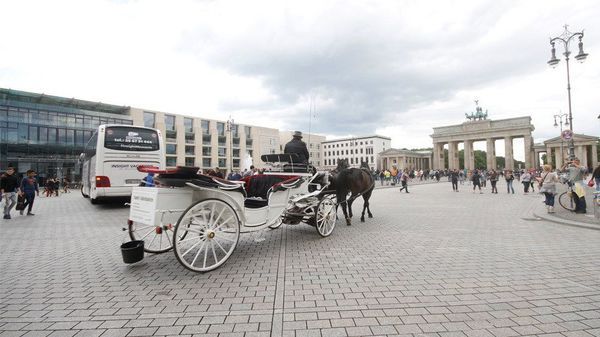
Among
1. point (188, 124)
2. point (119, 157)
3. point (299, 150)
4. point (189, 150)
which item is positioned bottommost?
point (299, 150)

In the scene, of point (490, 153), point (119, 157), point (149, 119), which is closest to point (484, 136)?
point (490, 153)

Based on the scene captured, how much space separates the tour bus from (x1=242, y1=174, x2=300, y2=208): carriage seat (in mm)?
8324

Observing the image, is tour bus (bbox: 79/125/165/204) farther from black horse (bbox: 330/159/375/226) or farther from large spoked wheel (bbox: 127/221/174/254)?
black horse (bbox: 330/159/375/226)

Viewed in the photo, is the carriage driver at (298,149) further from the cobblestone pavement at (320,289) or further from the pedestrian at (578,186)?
the pedestrian at (578,186)

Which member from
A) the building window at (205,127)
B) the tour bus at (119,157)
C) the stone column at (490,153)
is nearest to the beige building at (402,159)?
the stone column at (490,153)

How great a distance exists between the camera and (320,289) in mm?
3660

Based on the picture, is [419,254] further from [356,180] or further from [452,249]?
[356,180]

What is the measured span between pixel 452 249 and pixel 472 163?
85217 millimetres

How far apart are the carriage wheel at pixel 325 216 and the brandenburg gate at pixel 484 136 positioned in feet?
250

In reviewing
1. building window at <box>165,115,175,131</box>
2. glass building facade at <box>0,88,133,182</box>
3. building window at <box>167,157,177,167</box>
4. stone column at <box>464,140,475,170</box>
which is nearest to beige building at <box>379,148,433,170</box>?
stone column at <box>464,140,475,170</box>

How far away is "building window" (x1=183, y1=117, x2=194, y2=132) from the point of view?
235 feet

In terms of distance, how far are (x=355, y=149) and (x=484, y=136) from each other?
5684cm

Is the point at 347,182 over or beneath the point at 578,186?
over

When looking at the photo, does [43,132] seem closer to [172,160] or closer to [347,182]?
[172,160]
